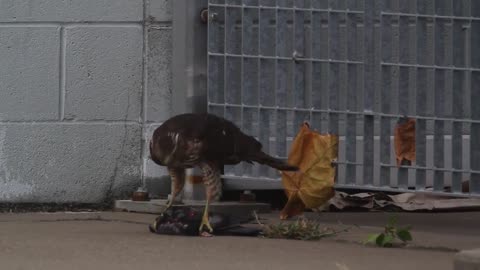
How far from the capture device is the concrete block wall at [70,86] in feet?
23.4

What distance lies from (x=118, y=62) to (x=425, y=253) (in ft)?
8.56

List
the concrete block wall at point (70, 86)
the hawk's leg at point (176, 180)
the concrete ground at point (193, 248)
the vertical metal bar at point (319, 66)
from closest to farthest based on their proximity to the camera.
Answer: the concrete ground at point (193, 248) → the hawk's leg at point (176, 180) → the vertical metal bar at point (319, 66) → the concrete block wall at point (70, 86)

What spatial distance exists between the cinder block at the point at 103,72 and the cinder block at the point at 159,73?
65mm

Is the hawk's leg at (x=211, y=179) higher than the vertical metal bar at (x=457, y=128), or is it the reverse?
the vertical metal bar at (x=457, y=128)

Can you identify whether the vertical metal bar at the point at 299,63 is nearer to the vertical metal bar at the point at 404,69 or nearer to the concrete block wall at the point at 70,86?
the vertical metal bar at the point at 404,69

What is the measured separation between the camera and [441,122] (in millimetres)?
6379

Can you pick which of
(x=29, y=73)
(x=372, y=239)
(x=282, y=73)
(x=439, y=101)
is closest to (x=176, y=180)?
(x=372, y=239)

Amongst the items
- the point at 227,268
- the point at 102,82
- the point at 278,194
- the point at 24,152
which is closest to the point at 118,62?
the point at 102,82

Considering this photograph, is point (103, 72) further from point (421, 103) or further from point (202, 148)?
point (421, 103)

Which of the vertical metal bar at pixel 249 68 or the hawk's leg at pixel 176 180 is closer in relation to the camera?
the hawk's leg at pixel 176 180

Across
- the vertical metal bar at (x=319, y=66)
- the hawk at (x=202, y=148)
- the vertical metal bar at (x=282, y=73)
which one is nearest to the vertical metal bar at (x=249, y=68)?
the vertical metal bar at (x=282, y=73)

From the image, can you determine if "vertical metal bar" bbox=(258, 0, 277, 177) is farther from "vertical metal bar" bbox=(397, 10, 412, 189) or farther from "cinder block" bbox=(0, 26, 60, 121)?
"cinder block" bbox=(0, 26, 60, 121)

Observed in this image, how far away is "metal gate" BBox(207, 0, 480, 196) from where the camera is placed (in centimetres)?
635

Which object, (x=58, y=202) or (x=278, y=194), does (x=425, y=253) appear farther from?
(x=58, y=202)
